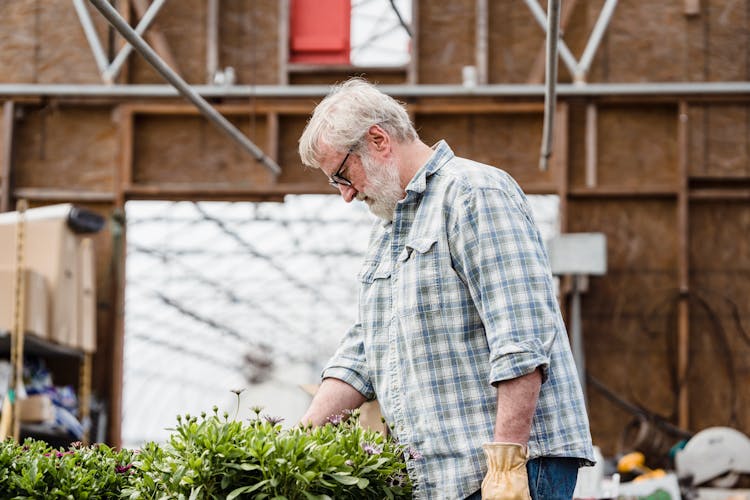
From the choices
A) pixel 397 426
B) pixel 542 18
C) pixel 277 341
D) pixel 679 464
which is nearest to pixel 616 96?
pixel 542 18

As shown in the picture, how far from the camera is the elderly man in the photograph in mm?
3203

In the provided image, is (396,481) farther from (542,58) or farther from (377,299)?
(542,58)

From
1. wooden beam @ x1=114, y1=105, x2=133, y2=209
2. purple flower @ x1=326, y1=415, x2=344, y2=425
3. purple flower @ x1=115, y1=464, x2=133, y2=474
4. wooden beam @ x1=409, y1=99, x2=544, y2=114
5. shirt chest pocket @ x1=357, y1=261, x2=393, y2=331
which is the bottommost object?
purple flower @ x1=115, y1=464, x2=133, y2=474

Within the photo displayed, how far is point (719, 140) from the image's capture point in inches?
412

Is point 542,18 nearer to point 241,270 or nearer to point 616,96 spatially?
point 616,96

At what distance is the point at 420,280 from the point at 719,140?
7.63 meters

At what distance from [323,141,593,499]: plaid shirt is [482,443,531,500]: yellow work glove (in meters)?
0.12

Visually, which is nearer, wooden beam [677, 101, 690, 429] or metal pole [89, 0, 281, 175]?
metal pole [89, 0, 281, 175]

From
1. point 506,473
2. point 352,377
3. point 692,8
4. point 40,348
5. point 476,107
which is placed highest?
point 692,8

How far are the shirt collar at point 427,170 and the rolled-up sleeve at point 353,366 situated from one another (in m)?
0.60

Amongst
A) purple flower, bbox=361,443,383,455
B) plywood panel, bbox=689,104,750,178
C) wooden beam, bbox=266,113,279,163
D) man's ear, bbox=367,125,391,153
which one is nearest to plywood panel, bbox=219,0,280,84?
wooden beam, bbox=266,113,279,163

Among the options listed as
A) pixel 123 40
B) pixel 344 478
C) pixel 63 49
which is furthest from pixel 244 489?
pixel 63 49

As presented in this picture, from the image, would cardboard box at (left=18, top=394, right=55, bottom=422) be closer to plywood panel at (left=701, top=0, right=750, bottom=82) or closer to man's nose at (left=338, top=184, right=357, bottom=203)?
man's nose at (left=338, top=184, right=357, bottom=203)

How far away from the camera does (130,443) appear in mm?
29391
